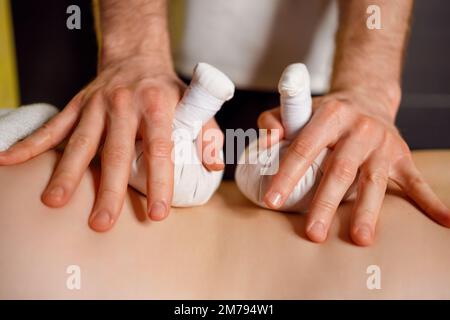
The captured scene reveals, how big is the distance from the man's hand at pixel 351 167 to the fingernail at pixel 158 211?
0.14 metres

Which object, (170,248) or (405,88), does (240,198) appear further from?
(405,88)

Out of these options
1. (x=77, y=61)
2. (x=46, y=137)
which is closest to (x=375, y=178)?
(x=46, y=137)

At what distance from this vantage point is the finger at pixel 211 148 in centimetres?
73

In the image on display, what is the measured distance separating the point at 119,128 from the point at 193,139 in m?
0.11

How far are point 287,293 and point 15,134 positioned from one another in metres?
0.45

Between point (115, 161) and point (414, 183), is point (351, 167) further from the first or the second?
point (115, 161)

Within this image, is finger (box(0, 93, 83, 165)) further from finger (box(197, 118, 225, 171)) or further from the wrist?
the wrist

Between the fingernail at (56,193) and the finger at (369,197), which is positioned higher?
the fingernail at (56,193)

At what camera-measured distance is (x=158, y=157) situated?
704 millimetres

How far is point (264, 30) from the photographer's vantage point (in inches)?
45.9

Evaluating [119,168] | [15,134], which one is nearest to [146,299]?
[119,168]

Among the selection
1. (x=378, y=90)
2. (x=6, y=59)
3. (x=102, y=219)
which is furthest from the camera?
(x=6, y=59)

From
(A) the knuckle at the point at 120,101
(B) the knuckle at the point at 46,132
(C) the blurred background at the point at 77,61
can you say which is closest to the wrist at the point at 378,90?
(A) the knuckle at the point at 120,101

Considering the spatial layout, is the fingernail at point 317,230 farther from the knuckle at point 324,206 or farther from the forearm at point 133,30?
the forearm at point 133,30
